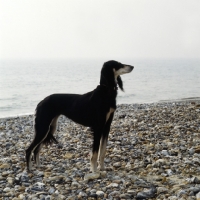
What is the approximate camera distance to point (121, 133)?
970 cm

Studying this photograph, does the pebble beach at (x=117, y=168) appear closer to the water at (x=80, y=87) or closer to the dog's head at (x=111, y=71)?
the dog's head at (x=111, y=71)

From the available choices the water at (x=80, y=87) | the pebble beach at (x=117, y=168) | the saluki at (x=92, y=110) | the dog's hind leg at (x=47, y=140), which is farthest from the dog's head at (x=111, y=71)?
the water at (x=80, y=87)

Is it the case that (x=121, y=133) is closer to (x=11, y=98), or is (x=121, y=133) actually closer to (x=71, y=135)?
(x=71, y=135)

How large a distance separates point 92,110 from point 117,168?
1272mm

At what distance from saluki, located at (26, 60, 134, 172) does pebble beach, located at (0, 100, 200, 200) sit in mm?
477

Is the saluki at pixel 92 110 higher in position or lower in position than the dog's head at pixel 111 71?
lower

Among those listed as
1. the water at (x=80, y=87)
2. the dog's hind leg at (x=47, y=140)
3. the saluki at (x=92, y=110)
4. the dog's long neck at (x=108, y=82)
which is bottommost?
the water at (x=80, y=87)

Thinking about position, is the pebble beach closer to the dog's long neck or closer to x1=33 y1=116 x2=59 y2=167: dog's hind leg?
x1=33 y1=116 x2=59 y2=167: dog's hind leg

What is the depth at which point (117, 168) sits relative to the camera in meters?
6.41

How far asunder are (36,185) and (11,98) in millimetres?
27165

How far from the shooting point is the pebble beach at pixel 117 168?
199 inches

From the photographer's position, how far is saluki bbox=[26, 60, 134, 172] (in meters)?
5.98

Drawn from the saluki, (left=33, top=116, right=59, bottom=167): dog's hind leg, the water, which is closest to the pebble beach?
(left=33, top=116, right=59, bottom=167): dog's hind leg

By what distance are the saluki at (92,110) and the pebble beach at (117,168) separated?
0.48m
